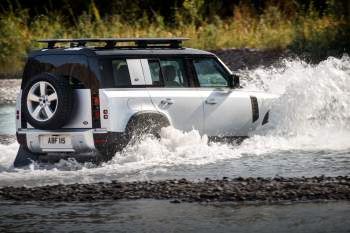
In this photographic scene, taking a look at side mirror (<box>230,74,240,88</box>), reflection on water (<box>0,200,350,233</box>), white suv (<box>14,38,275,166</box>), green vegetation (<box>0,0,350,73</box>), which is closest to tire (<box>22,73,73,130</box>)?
white suv (<box>14,38,275,166</box>)

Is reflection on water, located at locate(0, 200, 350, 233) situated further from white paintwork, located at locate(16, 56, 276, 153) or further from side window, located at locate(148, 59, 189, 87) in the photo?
side window, located at locate(148, 59, 189, 87)

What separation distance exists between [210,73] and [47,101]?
7.79ft

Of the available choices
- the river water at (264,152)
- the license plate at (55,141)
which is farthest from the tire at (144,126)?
the license plate at (55,141)

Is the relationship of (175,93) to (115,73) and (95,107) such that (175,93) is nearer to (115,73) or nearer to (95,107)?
(115,73)

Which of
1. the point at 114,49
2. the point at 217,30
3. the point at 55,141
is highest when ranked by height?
the point at 114,49

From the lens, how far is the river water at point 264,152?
14.6 m

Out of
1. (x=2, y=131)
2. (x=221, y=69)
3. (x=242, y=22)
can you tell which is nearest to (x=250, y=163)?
(x=221, y=69)

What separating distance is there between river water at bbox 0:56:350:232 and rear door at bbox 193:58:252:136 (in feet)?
0.81

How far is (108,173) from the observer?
1487 cm

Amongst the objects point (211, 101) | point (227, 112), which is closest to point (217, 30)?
point (227, 112)

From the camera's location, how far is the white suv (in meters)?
15.0

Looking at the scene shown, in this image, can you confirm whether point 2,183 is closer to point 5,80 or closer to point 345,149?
point 345,149

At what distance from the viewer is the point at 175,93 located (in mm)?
15609

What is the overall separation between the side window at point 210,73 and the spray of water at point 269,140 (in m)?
0.73
